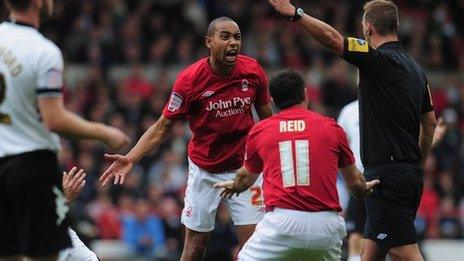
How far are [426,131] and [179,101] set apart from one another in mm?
2280

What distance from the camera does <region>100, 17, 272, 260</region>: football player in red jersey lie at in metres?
10.4

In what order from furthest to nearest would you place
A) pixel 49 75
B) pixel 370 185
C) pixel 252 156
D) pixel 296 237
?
pixel 370 185, pixel 252 156, pixel 296 237, pixel 49 75

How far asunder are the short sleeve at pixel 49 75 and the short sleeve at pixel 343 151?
2.31m

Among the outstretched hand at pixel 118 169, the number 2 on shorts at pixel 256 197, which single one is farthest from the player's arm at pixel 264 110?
the outstretched hand at pixel 118 169

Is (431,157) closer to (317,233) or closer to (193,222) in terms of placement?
(193,222)

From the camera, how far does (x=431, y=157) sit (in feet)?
68.9

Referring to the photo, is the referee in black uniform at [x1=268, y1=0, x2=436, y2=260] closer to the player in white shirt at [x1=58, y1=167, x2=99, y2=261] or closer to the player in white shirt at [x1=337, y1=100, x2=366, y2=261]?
the player in white shirt at [x1=58, y1=167, x2=99, y2=261]

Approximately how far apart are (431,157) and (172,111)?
11.4 meters

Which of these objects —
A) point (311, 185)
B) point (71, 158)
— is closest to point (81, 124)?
point (311, 185)

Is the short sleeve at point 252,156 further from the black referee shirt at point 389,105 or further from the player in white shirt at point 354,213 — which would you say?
the player in white shirt at point 354,213

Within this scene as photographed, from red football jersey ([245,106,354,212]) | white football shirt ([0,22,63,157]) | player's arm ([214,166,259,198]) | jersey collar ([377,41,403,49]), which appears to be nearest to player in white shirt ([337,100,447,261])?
jersey collar ([377,41,403,49])

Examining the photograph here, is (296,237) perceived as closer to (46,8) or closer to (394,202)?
(394,202)

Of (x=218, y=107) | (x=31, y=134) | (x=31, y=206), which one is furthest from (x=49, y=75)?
(x=218, y=107)

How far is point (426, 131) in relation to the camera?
1002cm
